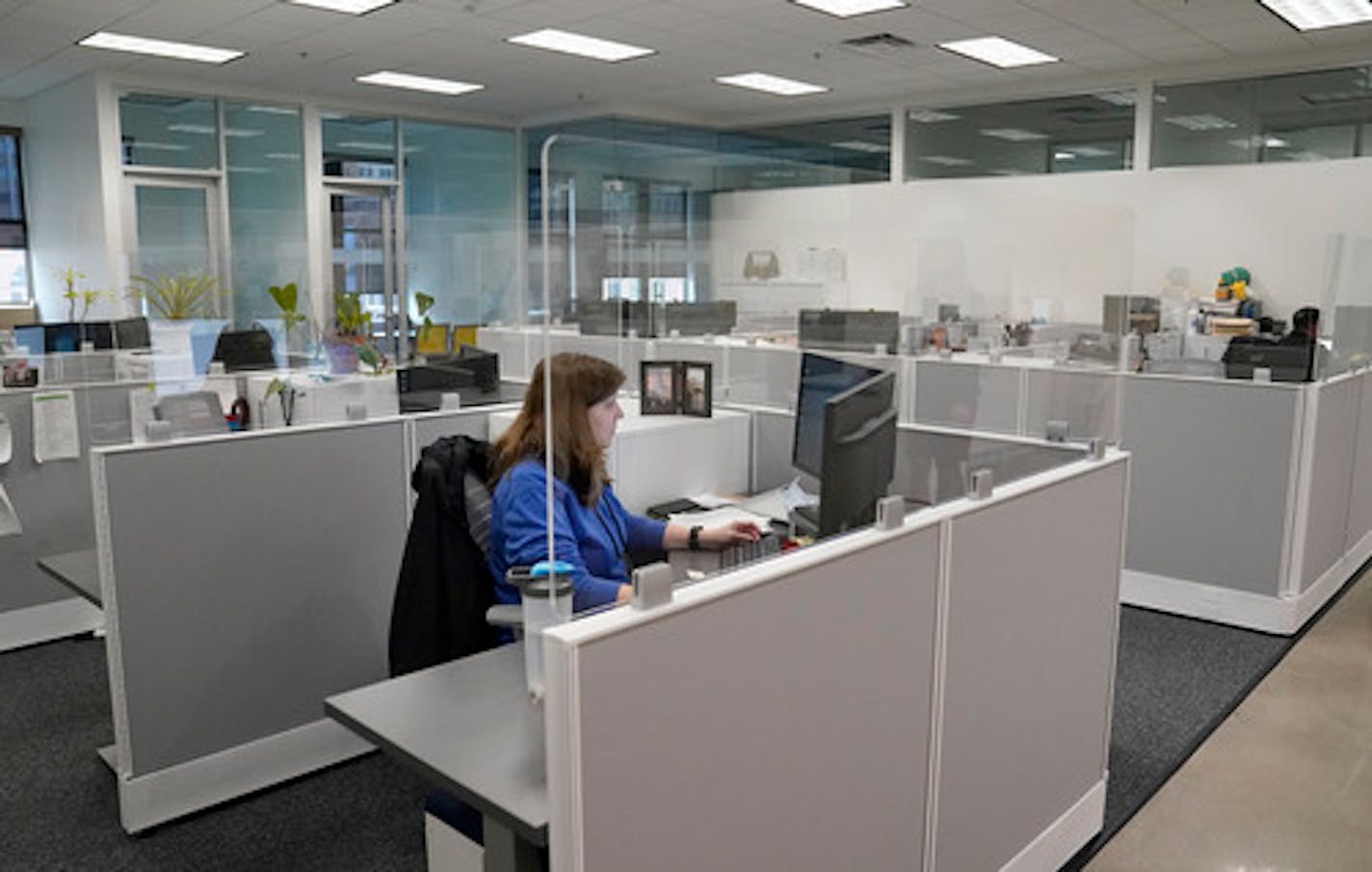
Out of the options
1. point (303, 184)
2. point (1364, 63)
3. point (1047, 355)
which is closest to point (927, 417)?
point (1047, 355)

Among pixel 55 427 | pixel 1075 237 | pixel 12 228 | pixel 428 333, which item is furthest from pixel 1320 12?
pixel 12 228

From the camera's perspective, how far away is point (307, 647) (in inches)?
114

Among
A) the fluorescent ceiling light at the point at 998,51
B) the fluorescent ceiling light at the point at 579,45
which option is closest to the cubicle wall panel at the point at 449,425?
the fluorescent ceiling light at the point at 579,45

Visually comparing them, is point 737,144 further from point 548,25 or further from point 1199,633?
point 1199,633

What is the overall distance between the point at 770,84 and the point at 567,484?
23.8 feet

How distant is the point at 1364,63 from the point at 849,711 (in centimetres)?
753

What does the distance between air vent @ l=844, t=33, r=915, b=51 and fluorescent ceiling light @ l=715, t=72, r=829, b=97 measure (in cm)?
123

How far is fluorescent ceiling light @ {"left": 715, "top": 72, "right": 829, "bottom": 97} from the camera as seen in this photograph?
8359mm

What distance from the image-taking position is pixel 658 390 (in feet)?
10.5

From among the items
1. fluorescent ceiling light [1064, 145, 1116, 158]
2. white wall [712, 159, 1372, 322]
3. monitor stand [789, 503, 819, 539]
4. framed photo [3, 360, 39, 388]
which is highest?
fluorescent ceiling light [1064, 145, 1116, 158]

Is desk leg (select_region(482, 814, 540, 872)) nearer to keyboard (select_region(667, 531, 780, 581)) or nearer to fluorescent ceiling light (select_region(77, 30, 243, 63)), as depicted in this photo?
keyboard (select_region(667, 531, 780, 581))

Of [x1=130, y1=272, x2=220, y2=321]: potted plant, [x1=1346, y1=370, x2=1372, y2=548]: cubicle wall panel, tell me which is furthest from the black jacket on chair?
[x1=1346, y1=370, x2=1372, y2=548]: cubicle wall panel

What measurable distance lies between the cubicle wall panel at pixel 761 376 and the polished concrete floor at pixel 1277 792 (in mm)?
1494

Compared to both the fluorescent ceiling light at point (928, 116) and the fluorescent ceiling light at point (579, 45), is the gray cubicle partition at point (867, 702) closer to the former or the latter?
the fluorescent ceiling light at point (579, 45)
